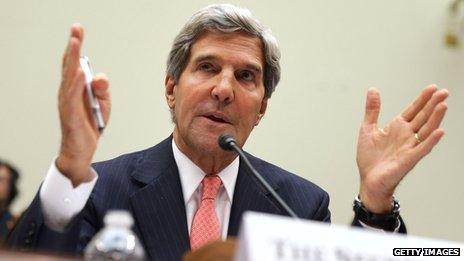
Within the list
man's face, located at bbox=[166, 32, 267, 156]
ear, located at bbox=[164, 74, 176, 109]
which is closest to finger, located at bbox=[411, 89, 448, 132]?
man's face, located at bbox=[166, 32, 267, 156]

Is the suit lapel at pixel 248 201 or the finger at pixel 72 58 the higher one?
the finger at pixel 72 58

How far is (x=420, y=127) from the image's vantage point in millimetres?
2262

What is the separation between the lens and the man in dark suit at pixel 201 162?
1.81 m

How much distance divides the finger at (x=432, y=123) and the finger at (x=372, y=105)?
152mm

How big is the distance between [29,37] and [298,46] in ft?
4.58

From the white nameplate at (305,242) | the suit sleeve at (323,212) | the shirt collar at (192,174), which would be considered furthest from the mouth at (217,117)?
the white nameplate at (305,242)

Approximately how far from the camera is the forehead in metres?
2.51

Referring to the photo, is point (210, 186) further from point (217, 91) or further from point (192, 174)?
point (217, 91)

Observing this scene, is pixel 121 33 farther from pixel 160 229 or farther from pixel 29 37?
pixel 160 229

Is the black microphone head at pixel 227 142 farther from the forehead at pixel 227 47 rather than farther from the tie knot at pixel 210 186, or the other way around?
the forehead at pixel 227 47

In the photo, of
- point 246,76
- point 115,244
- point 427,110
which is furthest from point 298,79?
point 115,244

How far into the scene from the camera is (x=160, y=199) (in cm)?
226

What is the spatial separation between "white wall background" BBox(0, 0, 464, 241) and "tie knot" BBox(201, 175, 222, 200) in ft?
3.37

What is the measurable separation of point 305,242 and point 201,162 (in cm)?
131
